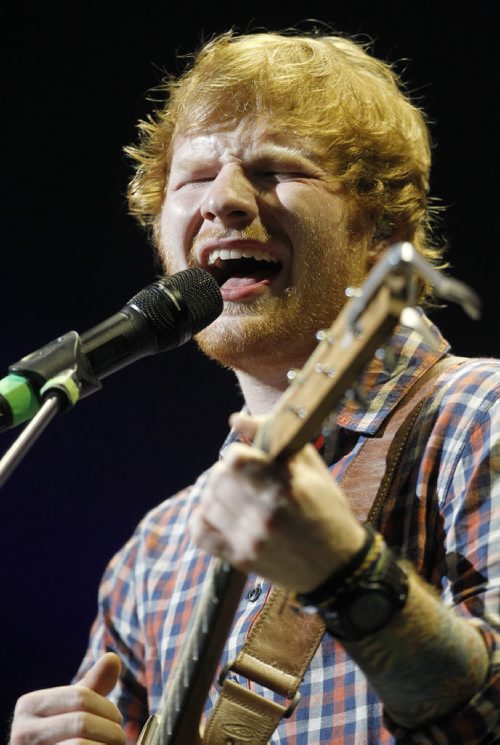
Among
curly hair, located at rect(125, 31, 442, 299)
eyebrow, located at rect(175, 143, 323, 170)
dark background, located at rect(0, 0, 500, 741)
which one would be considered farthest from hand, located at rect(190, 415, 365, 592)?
dark background, located at rect(0, 0, 500, 741)

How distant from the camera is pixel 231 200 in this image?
2049 millimetres

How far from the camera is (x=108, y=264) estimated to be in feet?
11.3

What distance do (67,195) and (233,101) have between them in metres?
1.36

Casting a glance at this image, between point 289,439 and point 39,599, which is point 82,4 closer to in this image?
point 39,599

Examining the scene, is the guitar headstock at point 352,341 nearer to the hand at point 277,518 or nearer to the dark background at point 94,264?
the hand at point 277,518

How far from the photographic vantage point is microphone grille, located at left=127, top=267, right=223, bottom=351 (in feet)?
5.00

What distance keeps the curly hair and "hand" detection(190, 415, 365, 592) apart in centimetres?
135

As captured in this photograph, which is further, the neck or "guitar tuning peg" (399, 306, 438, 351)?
the neck

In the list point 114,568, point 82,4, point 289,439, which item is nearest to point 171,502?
point 114,568

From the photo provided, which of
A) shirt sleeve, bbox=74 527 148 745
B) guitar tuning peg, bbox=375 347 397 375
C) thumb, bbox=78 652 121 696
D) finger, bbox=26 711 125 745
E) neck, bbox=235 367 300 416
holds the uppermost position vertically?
guitar tuning peg, bbox=375 347 397 375

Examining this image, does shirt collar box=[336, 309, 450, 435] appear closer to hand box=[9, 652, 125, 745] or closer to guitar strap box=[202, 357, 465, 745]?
guitar strap box=[202, 357, 465, 745]

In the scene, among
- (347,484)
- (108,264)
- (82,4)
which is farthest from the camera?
(108,264)

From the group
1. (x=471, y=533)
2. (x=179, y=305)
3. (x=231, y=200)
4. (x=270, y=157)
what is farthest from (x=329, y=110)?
(x=471, y=533)

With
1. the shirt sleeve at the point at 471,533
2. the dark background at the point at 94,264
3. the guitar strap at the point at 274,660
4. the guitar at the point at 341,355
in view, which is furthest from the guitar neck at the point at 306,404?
the dark background at the point at 94,264
